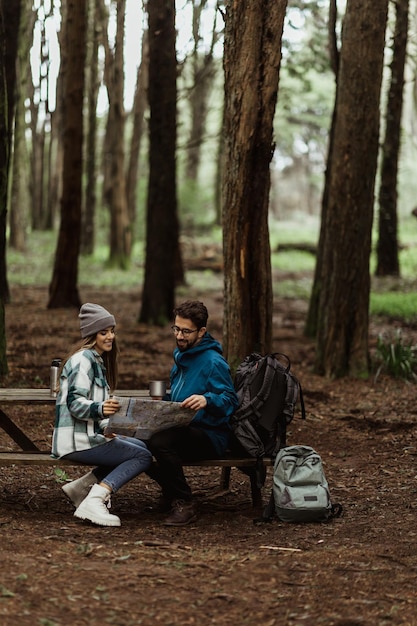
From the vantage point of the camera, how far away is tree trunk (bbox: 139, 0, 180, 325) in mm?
16438

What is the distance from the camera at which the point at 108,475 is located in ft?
20.0

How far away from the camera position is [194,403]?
604 centimetres

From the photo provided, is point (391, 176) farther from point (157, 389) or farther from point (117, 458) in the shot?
point (117, 458)

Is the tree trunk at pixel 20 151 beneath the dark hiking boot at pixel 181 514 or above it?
above

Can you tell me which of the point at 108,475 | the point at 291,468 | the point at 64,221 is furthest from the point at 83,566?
the point at 64,221

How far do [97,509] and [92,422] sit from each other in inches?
20.9

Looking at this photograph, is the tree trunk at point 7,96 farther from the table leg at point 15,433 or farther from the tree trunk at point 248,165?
the table leg at point 15,433

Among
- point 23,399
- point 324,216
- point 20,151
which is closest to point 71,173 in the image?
point 324,216

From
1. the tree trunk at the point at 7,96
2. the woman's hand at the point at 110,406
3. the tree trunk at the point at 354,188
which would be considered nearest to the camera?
the woman's hand at the point at 110,406

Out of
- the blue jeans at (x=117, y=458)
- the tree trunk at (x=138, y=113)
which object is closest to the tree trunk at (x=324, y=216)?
the blue jeans at (x=117, y=458)

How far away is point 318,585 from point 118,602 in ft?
3.41

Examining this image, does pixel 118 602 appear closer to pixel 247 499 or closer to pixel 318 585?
pixel 318 585

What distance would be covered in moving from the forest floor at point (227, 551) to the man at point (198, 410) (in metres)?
0.28

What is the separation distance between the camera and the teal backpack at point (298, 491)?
6207 mm
